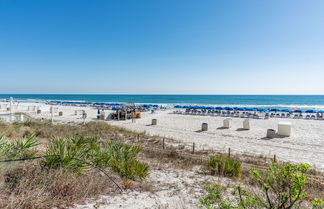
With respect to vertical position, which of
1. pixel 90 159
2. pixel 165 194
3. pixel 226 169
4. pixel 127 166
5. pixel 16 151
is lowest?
pixel 226 169

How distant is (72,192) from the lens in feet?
10.3

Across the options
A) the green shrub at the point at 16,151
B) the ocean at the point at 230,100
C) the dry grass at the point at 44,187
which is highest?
the green shrub at the point at 16,151

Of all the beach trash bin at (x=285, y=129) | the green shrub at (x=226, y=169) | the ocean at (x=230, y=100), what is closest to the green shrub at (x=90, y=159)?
the green shrub at (x=226, y=169)

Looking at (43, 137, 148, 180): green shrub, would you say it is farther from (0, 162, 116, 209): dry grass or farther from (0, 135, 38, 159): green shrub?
(0, 135, 38, 159): green shrub

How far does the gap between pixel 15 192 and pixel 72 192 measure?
0.79 metres

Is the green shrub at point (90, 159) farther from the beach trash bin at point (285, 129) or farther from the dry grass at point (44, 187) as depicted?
the beach trash bin at point (285, 129)

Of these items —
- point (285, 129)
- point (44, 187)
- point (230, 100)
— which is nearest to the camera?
point (44, 187)

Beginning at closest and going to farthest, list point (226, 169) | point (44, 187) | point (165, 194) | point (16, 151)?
point (44, 187) → point (165, 194) → point (16, 151) → point (226, 169)

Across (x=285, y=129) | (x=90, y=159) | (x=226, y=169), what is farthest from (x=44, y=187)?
(x=285, y=129)

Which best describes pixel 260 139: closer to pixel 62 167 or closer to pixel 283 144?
pixel 283 144

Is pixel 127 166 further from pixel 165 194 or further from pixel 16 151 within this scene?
pixel 16 151

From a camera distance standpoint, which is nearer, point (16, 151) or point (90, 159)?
point (16, 151)

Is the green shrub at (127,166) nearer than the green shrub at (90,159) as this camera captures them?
No

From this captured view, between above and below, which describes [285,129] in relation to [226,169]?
below
